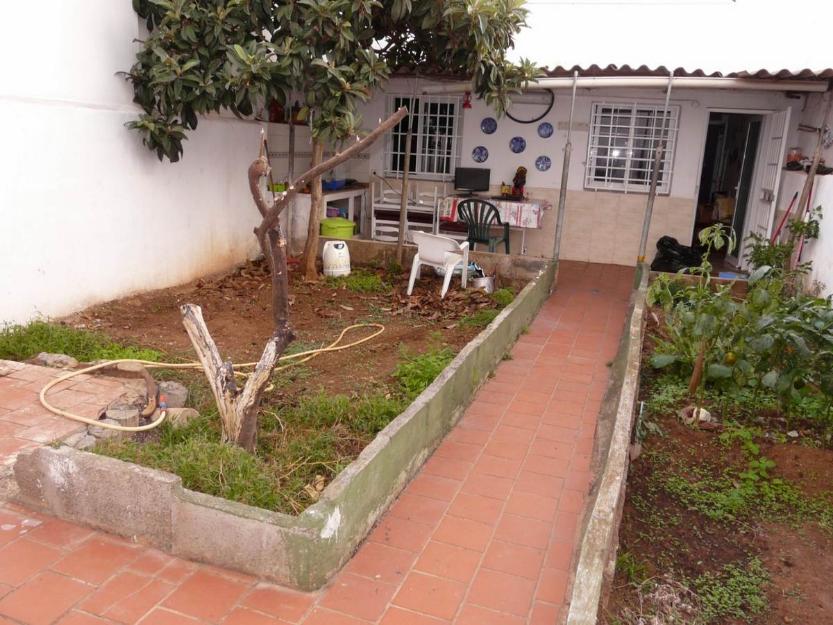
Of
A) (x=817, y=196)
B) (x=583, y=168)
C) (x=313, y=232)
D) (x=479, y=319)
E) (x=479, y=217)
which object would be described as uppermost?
(x=583, y=168)

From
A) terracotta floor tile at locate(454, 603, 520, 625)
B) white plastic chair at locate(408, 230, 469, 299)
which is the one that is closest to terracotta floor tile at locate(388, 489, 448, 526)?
terracotta floor tile at locate(454, 603, 520, 625)

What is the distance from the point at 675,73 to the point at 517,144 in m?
3.23

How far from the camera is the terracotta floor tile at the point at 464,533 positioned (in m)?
3.81

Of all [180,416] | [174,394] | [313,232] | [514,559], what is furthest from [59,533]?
[313,232]

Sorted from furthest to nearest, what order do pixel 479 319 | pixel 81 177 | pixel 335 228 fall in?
pixel 335 228 < pixel 479 319 < pixel 81 177

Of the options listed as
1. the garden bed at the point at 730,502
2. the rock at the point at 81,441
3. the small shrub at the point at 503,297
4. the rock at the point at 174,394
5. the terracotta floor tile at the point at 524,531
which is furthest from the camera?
the small shrub at the point at 503,297

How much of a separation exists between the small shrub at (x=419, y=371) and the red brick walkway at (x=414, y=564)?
17.2 inches

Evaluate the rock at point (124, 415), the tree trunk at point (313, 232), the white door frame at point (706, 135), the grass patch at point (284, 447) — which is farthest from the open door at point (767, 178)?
the rock at point (124, 415)

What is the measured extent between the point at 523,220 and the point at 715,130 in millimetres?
7212

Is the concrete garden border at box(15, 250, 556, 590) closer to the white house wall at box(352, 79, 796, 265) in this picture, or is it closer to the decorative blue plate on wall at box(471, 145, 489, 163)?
the white house wall at box(352, 79, 796, 265)

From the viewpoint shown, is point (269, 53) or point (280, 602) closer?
point (280, 602)

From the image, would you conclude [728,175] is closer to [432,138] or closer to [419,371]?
[432,138]

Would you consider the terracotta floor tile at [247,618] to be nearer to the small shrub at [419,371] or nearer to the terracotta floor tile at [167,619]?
the terracotta floor tile at [167,619]

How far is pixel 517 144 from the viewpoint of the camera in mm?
11508
